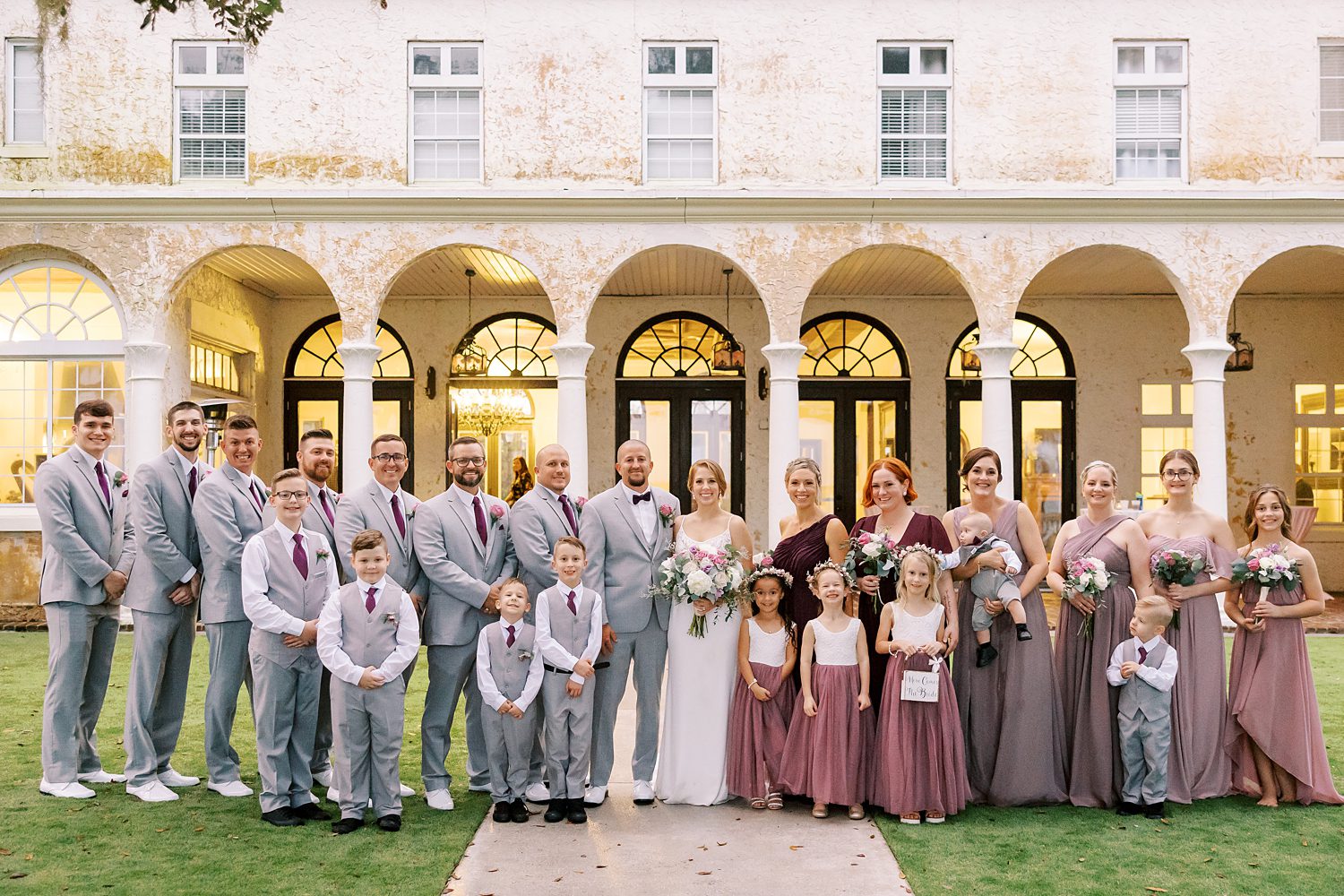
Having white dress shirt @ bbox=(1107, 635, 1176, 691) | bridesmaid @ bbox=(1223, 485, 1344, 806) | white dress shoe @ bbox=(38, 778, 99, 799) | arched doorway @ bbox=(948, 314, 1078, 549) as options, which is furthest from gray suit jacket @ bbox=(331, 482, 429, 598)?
arched doorway @ bbox=(948, 314, 1078, 549)

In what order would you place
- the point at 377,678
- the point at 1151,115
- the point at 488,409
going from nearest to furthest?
the point at 377,678 → the point at 1151,115 → the point at 488,409

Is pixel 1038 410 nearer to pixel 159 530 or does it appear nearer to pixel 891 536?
pixel 891 536

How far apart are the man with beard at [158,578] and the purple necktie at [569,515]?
1.97 m

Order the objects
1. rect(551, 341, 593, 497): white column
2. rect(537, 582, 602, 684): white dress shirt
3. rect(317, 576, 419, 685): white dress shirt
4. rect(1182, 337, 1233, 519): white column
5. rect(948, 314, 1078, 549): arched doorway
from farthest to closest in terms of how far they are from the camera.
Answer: rect(948, 314, 1078, 549): arched doorway
rect(551, 341, 593, 497): white column
rect(1182, 337, 1233, 519): white column
rect(537, 582, 602, 684): white dress shirt
rect(317, 576, 419, 685): white dress shirt

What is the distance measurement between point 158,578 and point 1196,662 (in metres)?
5.62

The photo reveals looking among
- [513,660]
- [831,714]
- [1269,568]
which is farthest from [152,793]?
[1269,568]

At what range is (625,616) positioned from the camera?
19.6 ft

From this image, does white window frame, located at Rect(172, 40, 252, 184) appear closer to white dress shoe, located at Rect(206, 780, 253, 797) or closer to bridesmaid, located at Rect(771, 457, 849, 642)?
white dress shoe, located at Rect(206, 780, 253, 797)

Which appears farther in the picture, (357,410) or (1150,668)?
(357,410)

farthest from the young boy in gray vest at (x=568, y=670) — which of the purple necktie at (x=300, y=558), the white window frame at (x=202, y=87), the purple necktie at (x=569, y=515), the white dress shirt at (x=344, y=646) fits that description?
the white window frame at (x=202, y=87)

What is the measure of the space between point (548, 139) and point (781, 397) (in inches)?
153

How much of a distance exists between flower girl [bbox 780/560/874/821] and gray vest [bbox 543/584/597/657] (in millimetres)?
1177

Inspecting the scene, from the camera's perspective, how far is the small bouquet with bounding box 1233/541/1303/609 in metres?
5.77

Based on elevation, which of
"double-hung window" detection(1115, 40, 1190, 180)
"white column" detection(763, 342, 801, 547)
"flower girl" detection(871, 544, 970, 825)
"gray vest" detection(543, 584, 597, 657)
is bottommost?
"flower girl" detection(871, 544, 970, 825)
